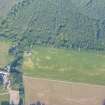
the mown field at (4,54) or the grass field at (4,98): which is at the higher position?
the mown field at (4,54)

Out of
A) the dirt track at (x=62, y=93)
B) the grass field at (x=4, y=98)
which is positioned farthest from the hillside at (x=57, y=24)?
the grass field at (x=4, y=98)

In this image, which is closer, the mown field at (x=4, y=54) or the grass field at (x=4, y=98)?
the grass field at (x=4, y=98)

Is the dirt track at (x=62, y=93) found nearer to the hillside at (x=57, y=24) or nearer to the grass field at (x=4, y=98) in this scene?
the grass field at (x=4, y=98)

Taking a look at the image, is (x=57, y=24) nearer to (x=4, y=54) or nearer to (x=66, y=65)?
(x=66, y=65)

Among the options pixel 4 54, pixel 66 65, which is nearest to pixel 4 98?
pixel 4 54

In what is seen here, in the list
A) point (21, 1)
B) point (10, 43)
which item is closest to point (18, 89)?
point (10, 43)
